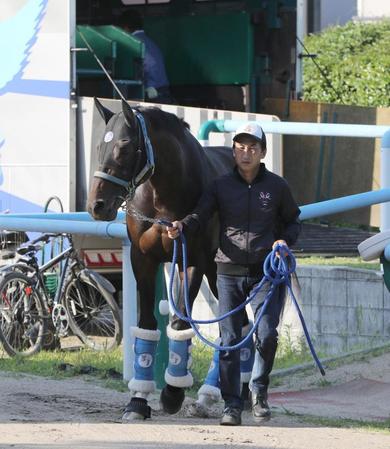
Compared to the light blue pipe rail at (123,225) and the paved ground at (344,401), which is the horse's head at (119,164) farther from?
the paved ground at (344,401)

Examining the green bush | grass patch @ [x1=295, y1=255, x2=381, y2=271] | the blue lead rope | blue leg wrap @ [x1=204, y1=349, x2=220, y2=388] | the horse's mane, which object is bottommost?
blue leg wrap @ [x1=204, y1=349, x2=220, y2=388]

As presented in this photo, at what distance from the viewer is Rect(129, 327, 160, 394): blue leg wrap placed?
7445 millimetres

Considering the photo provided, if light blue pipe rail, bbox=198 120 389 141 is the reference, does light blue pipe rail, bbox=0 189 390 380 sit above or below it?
below

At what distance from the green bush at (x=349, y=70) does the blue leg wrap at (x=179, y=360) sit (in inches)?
482

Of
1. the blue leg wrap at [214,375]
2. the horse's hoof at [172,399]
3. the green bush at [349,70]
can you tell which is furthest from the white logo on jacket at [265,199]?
the green bush at [349,70]

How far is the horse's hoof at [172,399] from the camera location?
7.54m

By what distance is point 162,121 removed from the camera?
294 inches

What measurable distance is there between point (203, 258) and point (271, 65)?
8498 mm

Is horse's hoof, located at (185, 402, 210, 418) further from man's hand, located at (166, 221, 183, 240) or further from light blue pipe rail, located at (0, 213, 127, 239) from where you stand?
light blue pipe rail, located at (0, 213, 127, 239)

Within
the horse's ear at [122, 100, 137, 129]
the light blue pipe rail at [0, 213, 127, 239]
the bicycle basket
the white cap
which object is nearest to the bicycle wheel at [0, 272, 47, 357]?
the bicycle basket

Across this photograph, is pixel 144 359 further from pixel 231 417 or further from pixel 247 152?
pixel 247 152

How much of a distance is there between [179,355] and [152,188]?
3.02ft

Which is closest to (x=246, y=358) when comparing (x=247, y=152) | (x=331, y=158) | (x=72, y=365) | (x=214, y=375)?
(x=214, y=375)

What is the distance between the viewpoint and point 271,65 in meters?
15.7
